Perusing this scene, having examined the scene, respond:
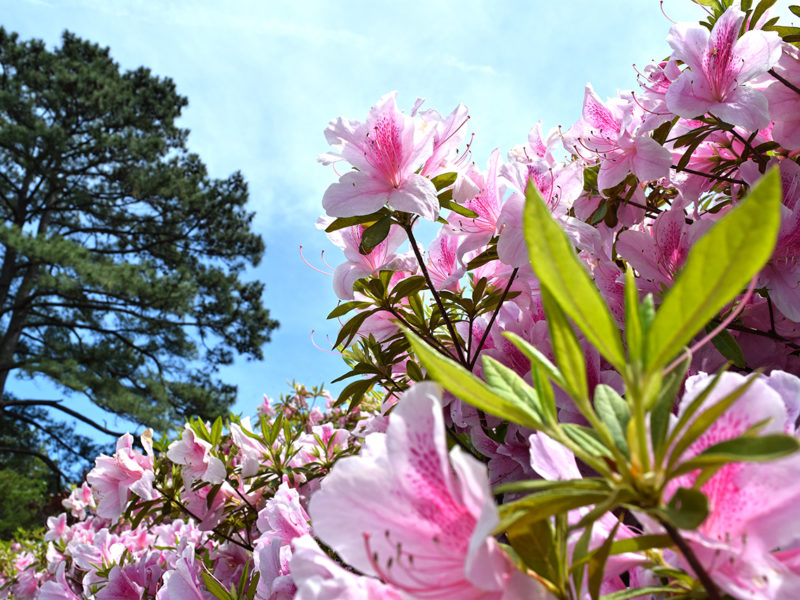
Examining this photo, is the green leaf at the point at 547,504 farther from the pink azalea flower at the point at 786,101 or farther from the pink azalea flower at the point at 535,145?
the pink azalea flower at the point at 535,145

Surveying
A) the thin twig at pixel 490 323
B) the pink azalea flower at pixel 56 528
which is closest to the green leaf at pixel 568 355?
the thin twig at pixel 490 323

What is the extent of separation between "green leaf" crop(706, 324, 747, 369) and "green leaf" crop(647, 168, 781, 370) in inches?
21.2

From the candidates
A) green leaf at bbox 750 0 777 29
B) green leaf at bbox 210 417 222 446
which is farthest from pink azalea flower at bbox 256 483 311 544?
green leaf at bbox 750 0 777 29

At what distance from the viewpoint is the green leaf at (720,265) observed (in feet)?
0.90

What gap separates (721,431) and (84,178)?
60.3 feet

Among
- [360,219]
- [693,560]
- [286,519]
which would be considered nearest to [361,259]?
[360,219]

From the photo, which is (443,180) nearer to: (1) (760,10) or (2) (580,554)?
(1) (760,10)

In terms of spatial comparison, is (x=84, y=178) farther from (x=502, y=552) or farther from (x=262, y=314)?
(x=502, y=552)

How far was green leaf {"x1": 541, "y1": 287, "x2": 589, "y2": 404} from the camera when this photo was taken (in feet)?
1.13

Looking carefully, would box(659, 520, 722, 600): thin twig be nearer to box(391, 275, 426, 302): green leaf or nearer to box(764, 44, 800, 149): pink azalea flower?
box(391, 275, 426, 302): green leaf

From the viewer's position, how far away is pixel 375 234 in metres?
0.97

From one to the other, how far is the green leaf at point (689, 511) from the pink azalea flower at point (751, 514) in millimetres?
42

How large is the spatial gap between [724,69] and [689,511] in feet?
2.79

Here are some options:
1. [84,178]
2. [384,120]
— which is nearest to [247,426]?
[384,120]
